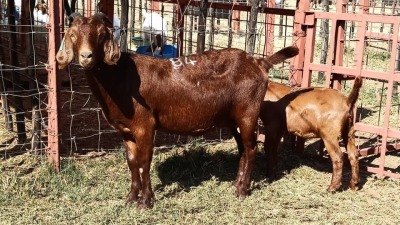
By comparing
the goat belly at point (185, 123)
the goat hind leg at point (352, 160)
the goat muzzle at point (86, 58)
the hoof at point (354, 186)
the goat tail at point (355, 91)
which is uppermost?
the goat muzzle at point (86, 58)

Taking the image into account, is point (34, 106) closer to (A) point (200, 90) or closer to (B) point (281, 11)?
(A) point (200, 90)

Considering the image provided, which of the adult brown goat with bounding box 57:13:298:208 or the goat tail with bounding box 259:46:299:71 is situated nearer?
the adult brown goat with bounding box 57:13:298:208

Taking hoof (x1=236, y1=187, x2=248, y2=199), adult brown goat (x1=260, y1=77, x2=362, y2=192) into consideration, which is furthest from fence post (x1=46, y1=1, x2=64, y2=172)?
adult brown goat (x1=260, y1=77, x2=362, y2=192)

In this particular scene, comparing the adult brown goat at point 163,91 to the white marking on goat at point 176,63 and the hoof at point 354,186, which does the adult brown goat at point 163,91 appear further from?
the hoof at point 354,186

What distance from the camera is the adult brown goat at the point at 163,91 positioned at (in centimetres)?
480

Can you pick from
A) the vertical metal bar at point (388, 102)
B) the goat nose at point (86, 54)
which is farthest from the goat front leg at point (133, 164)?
the vertical metal bar at point (388, 102)

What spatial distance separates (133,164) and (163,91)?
2.67 ft

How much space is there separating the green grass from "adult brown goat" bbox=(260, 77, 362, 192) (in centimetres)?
37

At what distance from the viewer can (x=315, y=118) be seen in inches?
244

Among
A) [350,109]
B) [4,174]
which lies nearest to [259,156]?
[350,109]

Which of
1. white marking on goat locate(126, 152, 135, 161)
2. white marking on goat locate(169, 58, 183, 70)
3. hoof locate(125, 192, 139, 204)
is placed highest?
white marking on goat locate(169, 58, 183, 70)

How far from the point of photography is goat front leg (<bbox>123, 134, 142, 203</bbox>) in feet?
17.7

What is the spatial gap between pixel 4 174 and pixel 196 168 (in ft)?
7.18

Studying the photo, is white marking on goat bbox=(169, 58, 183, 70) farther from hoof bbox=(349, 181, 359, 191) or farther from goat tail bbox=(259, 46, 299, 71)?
hoof bbox=(349, 181, 359, 191)
